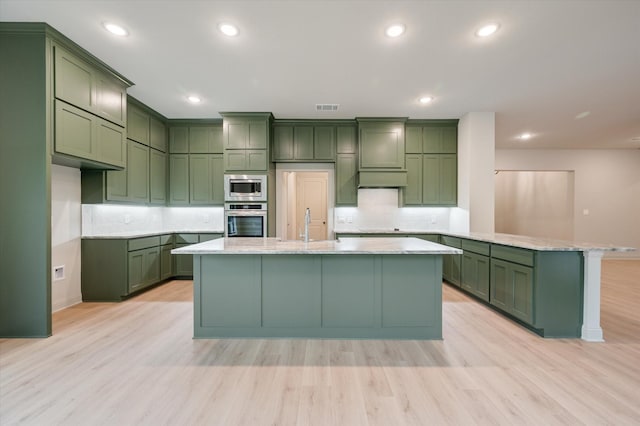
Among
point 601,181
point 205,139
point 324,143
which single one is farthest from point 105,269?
point 601,181

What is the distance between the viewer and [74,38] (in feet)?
9.34

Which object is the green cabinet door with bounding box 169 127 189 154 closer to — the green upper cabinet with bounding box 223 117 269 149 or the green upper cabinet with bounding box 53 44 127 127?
the green upper cabinet with bounding box 223 117 269 149

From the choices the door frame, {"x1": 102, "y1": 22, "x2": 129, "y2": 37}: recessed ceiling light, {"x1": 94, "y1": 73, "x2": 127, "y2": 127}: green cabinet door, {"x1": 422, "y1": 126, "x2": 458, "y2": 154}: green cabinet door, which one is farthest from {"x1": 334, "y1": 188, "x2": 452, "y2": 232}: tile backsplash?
{"x1": 102, "y1": 22, "x2": 129, "y2": 37}: recessed ceiling light

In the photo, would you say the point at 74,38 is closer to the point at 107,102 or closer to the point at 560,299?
the point at 107,102

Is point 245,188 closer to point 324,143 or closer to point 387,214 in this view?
point 324,143

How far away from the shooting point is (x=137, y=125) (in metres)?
4.53

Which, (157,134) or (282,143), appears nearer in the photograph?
(157,134)

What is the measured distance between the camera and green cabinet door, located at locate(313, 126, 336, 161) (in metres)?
5.25

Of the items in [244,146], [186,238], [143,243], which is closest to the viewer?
[143,243]

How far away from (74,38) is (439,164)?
5.41 meters

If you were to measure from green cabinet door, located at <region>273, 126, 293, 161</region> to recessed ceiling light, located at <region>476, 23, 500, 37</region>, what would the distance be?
3.28 m

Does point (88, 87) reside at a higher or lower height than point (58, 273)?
higher

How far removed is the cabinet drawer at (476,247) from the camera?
11.9 ft

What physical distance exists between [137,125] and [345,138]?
3492mm
